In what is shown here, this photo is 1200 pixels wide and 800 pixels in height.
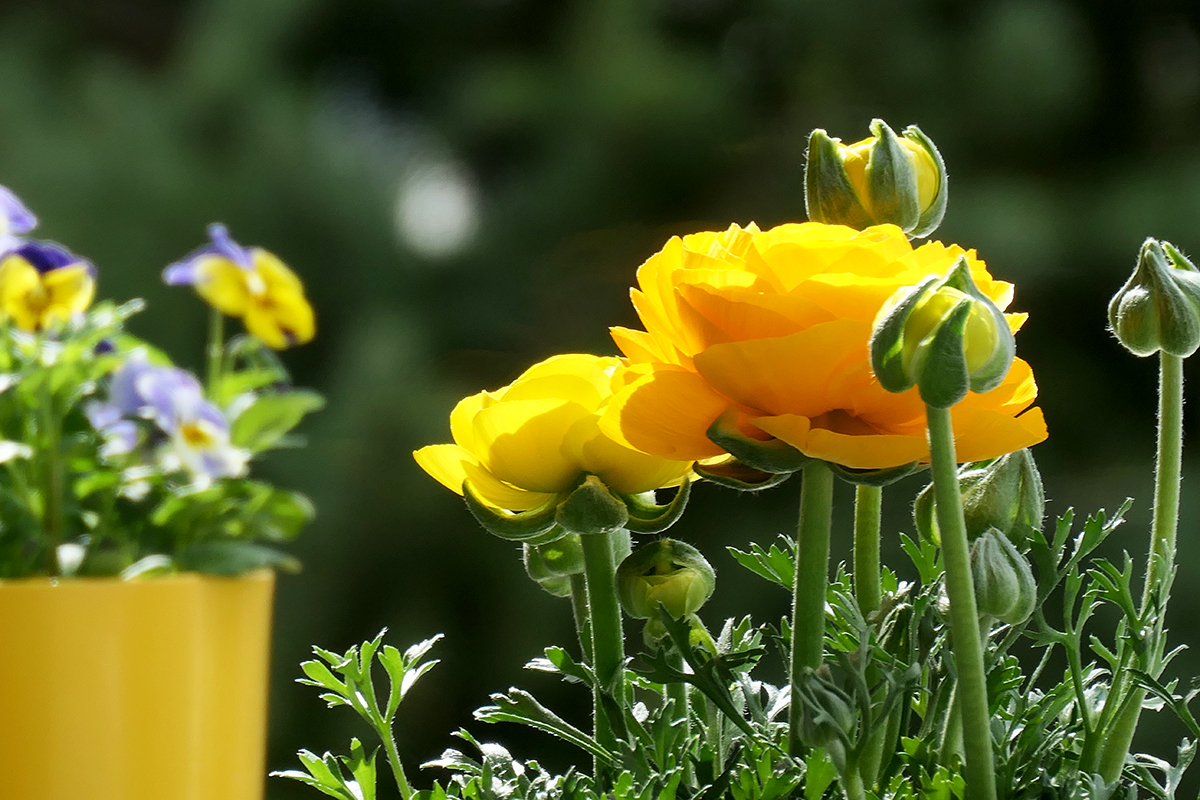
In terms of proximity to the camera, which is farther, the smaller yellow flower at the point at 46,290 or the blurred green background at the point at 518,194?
the blurred green background at the point at 518,194

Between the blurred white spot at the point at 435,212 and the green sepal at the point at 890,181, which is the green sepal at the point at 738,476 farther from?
the blurred white spot at the point at 435,212

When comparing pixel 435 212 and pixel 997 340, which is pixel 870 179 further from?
pixel 435 212

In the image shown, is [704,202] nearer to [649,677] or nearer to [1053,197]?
[1053,197]

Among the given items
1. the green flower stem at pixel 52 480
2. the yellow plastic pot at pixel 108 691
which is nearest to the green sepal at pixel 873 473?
the yellow plastic pot at pixel 108 691

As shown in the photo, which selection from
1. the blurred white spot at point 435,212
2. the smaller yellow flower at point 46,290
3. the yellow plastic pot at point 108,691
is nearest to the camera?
the yellow plastic pot at point 108,691

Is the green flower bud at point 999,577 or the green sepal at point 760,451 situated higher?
A: the green sepal at point 760,451

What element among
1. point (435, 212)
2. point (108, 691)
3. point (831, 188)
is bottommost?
point (108, 691)

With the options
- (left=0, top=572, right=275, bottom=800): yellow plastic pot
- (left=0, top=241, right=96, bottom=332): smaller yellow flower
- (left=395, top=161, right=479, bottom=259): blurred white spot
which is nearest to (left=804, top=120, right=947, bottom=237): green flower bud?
(left=0, top=572, right=275, bottom=800): yellow plastic pot

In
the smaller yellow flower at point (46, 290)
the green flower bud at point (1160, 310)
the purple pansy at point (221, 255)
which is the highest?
the purple pansy at point (221, 255)

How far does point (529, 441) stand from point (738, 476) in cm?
4

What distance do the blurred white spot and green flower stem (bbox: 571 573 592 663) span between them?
1.48 m

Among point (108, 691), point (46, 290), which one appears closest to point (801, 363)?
point (108, 691)

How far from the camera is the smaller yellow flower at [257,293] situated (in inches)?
26.2

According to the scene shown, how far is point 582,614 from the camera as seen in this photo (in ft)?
0.84
